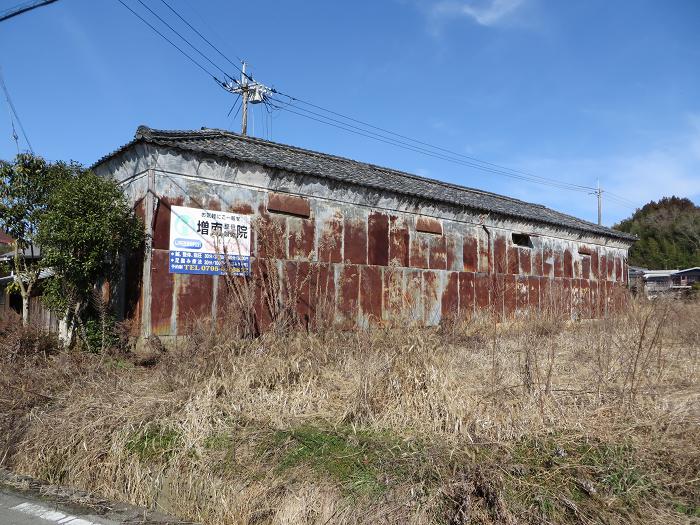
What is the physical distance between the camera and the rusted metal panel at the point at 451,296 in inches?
489

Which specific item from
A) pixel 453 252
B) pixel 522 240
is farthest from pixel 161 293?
pixel 522 240

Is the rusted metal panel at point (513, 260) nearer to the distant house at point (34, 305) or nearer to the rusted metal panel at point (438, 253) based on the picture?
the rusted metal panel at point (438, 253)

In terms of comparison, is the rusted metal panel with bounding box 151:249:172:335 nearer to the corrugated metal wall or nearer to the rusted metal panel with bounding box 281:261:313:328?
the corrugated metal wall

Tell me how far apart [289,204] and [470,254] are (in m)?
5.79

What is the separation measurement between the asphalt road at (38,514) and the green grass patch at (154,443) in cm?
68

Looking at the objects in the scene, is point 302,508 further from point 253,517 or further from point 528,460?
point 528,460

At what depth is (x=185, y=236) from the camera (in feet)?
27.6

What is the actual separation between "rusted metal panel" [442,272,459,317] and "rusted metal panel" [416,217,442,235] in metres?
1.18

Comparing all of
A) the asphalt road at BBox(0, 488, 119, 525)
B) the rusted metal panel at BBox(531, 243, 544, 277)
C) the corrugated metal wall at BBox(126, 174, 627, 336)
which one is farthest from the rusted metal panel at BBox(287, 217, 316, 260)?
the rusted metal panel at BBox(531, 243, 544, 277)

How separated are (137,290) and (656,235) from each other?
54165 millimetres

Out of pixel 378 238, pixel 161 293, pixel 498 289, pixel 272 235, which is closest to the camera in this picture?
pixel 161 293

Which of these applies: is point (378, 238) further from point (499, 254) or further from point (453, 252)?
point (499, 254)

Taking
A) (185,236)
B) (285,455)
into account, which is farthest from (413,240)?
(285,455)

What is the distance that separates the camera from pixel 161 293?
808cm
